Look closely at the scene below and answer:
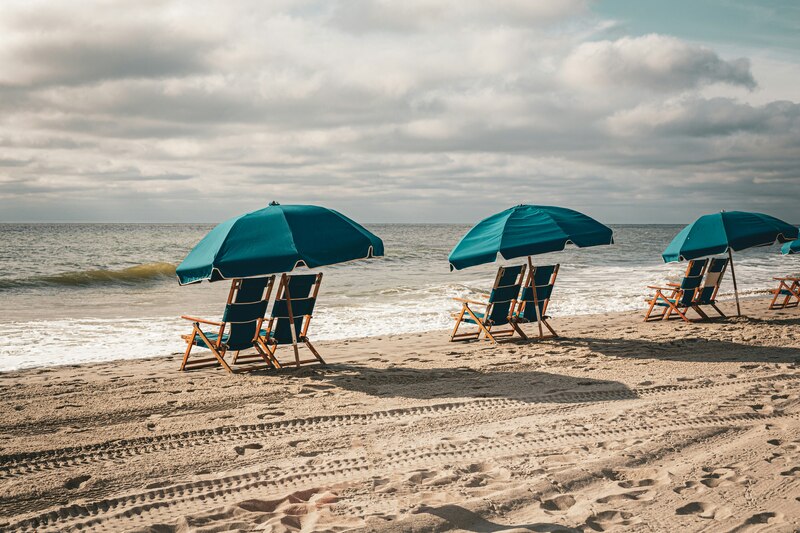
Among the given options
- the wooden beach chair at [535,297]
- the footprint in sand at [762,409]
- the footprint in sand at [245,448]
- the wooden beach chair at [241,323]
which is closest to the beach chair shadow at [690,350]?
the wooden beach chair at [535,297]

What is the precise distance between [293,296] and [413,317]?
507 cm

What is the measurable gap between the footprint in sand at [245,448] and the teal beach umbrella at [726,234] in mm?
7396

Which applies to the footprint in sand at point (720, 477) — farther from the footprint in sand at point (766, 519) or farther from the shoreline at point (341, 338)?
the shoreline at point (341, 338)

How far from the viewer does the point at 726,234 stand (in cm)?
969

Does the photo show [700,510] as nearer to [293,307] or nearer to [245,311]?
[293,307]

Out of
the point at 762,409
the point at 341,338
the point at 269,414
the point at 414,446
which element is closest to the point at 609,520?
the point at 414,446

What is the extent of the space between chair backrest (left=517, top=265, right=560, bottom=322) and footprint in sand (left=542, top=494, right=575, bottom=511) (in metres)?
5.52

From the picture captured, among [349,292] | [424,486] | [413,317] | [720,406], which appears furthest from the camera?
[349,292]

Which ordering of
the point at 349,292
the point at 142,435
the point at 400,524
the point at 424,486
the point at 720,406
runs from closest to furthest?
the point at 400,524
the point at 424,486
the point at 142,435
the point at 720,406
the point at 349,292

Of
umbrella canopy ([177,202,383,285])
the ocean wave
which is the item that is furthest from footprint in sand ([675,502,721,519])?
the ocean wave

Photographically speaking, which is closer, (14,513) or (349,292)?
(14,513)

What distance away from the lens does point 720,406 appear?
17.1ft

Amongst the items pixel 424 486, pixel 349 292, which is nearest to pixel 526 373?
pixel 424 486

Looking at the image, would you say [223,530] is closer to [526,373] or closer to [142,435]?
[142,435]
